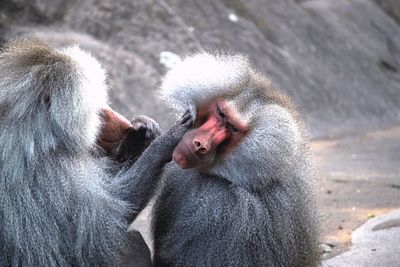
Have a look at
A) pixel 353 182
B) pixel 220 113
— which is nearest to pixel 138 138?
pixel 220 113

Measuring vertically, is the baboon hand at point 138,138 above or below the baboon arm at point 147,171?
below

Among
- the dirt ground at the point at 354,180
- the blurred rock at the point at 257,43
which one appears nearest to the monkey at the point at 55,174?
the dirt ground at the point at 354,180

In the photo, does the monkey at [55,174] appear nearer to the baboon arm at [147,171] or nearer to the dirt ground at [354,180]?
the baboon arm at [147,171]

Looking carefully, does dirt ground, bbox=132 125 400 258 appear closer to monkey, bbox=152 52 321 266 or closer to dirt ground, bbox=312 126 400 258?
dirt ground, bbox=312 126 400 258

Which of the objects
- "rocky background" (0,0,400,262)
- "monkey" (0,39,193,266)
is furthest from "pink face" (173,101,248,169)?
"rocky background" (0,0,400,262)

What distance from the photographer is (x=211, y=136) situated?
12.0 ft

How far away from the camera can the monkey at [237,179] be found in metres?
3.62

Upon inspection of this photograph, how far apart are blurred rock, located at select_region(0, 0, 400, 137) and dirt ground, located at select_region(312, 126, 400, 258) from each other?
0.79 meters

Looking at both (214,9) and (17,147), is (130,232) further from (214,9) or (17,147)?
(214,9)

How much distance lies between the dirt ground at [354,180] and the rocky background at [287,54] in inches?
0.5

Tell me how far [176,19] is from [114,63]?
49.0 inches

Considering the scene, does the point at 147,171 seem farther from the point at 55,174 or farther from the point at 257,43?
the point at 257,43

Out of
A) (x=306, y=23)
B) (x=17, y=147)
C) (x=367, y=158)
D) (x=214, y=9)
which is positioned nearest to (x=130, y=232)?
(x=17, y=147)

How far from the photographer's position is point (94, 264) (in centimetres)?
344
